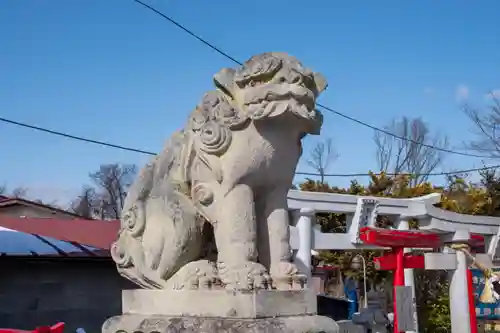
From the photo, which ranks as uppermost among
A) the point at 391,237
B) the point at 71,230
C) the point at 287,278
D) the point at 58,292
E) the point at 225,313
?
the point at 71,230

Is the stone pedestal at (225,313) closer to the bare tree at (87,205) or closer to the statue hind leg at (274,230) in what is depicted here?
the statue hind leg at (274,230)

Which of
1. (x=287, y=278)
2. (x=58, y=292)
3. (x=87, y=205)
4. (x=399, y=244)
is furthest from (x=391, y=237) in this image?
(x=87, y=205)

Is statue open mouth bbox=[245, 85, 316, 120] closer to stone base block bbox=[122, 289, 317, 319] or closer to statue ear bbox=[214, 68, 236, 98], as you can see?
statue ear bbox=[214, 68, 236, 98]

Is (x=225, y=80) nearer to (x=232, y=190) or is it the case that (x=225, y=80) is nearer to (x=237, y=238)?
(x=232, y=190)

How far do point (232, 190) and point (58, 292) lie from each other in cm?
570

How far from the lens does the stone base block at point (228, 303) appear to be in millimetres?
2393

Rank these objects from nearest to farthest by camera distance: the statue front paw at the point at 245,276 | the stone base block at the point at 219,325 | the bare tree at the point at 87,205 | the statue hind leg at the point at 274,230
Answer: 1. the stone base block at the point at 219,325
2. the statue front paw at the point at 245,276
3. the statue hind leg at the point at 274,230
4. the bare tree at the point at 87,205

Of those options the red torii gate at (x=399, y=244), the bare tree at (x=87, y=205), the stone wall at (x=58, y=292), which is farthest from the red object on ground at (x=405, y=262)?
the bare tree at (x=87, y=205)

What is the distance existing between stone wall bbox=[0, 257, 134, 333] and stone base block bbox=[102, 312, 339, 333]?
495 centimetres

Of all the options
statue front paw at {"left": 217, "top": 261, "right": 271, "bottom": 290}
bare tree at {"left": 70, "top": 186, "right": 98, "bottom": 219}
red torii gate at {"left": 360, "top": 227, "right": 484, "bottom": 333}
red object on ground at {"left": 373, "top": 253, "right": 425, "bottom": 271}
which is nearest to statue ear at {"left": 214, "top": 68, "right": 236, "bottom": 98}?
statue front paw at {"left": 217, "top": 261, "right": 271, "bottom": 290}

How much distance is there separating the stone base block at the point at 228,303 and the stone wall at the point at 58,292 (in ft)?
16.5

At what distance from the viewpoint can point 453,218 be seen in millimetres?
9430

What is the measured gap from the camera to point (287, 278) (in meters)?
2.56

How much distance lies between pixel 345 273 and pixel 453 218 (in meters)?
3.69
